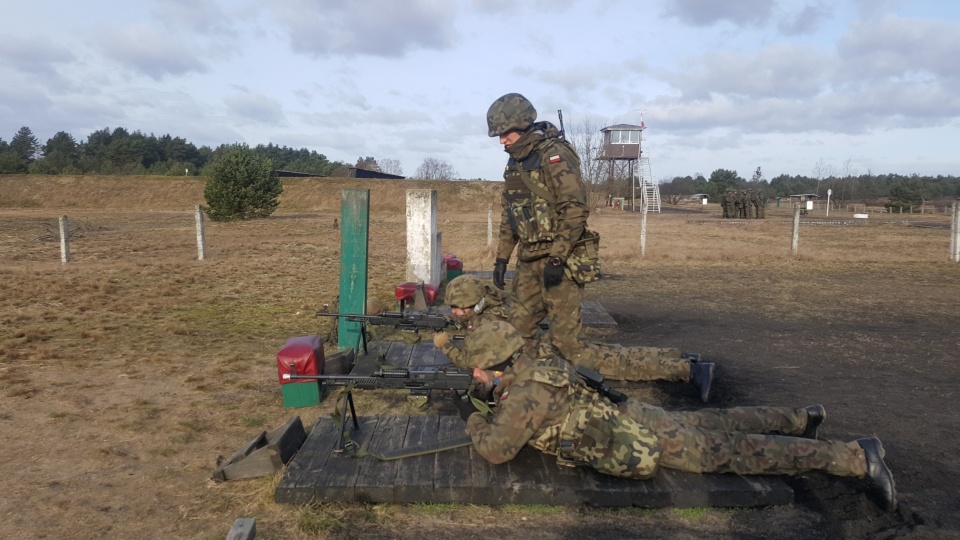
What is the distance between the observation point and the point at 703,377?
5742mm

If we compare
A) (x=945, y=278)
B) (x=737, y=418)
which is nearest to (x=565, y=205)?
(x=737, y=418)

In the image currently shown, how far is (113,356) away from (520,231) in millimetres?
4626

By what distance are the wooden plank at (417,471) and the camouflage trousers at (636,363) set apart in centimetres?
183

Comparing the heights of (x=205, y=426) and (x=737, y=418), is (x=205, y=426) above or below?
below

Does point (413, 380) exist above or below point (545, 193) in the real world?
below

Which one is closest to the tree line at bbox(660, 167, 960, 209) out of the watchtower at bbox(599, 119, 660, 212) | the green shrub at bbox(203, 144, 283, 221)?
the watchtower at bbox(599, 119, 660, 212)

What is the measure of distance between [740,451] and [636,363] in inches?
85.8

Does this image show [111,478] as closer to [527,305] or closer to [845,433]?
[527,305]

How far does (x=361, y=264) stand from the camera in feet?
22.8

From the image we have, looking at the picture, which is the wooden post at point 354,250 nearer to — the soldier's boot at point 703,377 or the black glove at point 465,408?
the black glove at point 465,408

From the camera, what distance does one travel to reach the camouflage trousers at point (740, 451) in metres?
3.80

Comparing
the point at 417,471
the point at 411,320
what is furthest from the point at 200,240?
the point at 417,471

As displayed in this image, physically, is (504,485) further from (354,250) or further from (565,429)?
(354,250)

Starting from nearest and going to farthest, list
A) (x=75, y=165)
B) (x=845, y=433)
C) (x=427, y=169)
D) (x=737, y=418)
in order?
(x=737, y=418)
(x=845, y=433)
(x=75, y=165)
(x=427, y=169)
